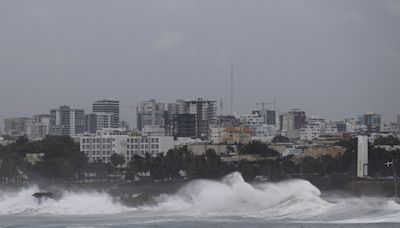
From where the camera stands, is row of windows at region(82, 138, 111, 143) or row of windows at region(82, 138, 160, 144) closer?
row of windows at region(82, 138, 160, 144)

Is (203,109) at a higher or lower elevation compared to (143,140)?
higher

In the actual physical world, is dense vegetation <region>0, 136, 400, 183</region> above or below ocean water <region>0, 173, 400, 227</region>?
above

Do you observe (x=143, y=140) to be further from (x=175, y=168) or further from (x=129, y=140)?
(x=175, y=168)

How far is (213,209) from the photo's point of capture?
46.2 meters

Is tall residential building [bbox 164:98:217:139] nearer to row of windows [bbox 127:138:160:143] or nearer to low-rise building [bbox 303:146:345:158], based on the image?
low-rise building [bbox 303:146:345:158]

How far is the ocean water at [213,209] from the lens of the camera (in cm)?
3722

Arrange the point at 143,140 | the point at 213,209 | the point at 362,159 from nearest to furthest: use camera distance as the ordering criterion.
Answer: the point at 213,209
the point at 362,159
the point at 143,140

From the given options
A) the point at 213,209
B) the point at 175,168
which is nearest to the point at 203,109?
the point at 175,168

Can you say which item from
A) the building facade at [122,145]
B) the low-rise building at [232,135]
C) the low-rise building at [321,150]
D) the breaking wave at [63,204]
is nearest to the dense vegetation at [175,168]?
the breaking wave at [63,204]

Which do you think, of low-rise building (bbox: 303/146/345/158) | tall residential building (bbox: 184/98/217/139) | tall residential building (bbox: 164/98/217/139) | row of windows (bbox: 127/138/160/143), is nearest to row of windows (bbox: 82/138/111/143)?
row of windows (bbox: 127/138/160/143)

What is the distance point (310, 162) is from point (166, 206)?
31.8 m

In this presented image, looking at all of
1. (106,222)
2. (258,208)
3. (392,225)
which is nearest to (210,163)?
(258,208)

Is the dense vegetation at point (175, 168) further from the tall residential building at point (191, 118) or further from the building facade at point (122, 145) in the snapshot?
the tall residential building at point (191, 118)

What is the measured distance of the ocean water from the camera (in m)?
37.2
